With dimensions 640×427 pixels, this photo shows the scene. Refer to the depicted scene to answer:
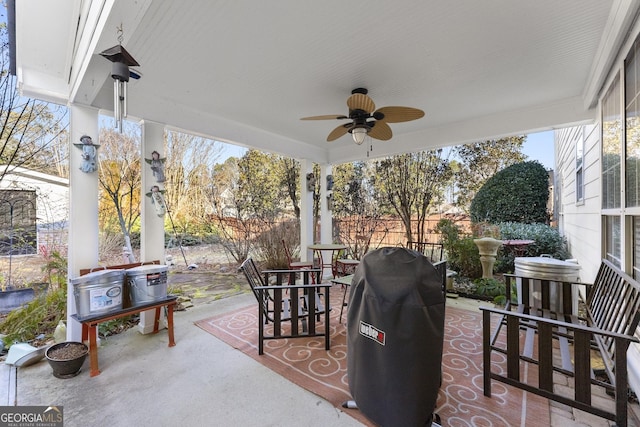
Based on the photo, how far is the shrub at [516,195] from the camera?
245 inches

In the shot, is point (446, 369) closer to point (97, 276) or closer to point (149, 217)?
point (97, 276)

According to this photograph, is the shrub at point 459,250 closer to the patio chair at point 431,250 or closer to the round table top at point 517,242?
the patio chair at point 431,250

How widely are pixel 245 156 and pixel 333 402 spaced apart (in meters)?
5.62

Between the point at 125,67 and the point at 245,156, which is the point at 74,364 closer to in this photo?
the point at 125,67

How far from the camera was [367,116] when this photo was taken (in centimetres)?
302

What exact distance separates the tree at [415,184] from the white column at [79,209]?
533cm

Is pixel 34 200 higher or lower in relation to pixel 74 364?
higher

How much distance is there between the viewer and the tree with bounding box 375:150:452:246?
620 centimetres

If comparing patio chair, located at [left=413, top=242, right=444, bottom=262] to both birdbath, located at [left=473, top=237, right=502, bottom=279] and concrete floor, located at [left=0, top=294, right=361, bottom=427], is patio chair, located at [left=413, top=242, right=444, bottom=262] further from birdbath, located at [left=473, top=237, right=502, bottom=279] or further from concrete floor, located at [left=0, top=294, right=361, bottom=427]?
concrete floor, located at [left=0, top=294, right=361, bottom=427]

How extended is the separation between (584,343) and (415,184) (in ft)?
16.3

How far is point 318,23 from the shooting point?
6.75ft

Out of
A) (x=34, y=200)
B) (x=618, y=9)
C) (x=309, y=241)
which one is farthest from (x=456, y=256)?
(x=34, y=200)

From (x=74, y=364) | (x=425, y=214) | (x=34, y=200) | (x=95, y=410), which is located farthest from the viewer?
(x=425, y=214)

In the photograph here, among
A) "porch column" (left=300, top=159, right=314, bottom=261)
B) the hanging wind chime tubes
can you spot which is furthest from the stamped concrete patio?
"porch column" (left=300, top=159, right=314, bottom=261)
